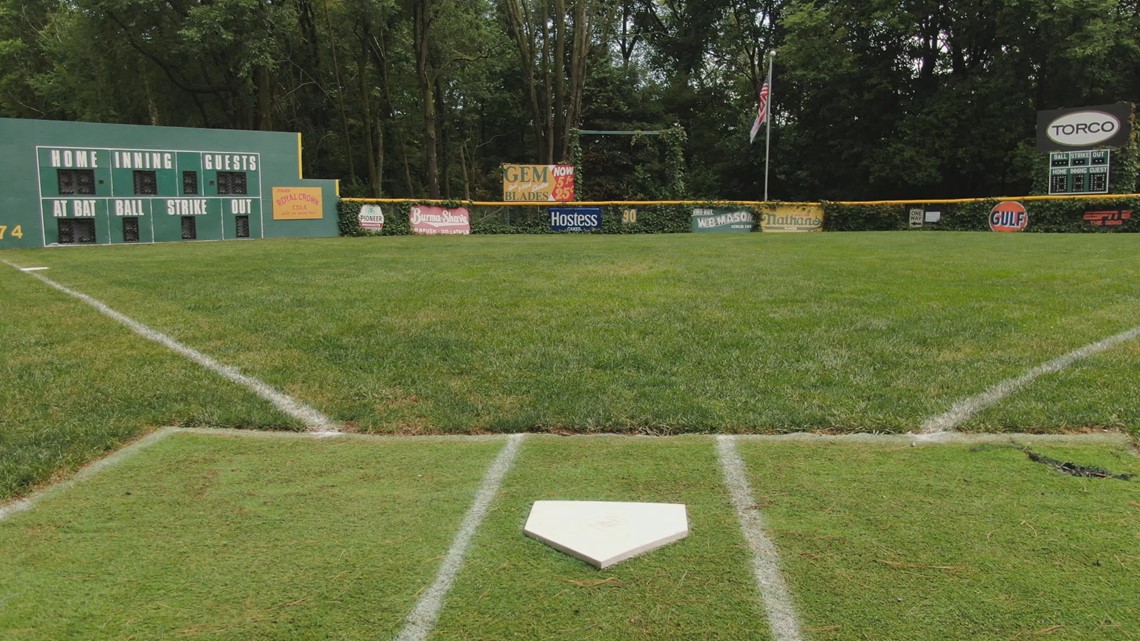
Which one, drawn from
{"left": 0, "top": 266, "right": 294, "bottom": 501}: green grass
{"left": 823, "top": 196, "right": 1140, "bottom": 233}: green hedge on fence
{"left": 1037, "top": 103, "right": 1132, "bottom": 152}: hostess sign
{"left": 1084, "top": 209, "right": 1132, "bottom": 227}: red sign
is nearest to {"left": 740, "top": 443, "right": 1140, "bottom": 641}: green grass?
{"left": 0, "top": 266, "right": 294, "bottom": 501}: green grass

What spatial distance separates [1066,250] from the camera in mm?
17344

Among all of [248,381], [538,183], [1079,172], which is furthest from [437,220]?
[248,381]

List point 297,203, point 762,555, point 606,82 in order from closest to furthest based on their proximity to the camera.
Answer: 1. point 762,555
2. point 297,203
3. point 606,82

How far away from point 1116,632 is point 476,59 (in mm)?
43428

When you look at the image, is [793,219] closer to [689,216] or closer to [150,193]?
[689,216]

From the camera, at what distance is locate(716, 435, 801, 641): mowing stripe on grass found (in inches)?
96.4

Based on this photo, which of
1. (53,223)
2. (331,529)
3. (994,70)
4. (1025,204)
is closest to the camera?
(331,529)

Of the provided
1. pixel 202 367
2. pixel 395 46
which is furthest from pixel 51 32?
pixel 202 367

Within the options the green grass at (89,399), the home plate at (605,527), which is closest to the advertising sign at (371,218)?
the green grass at (89,399)

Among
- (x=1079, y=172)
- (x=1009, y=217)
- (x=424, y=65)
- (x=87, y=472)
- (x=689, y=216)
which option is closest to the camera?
(x=87, y=472)

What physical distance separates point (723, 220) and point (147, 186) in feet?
76.7

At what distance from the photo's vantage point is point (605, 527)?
3.17 meters

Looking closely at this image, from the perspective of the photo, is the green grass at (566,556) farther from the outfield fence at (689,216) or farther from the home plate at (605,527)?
the outfield fence at (689,216)

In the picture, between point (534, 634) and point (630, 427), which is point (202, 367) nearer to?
point (630, 427)
